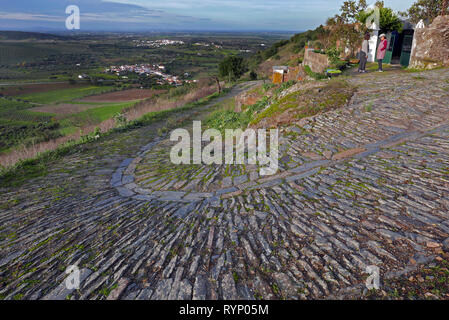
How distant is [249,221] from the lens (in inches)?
150

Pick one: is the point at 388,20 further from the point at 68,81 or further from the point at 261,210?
the point at 68,81

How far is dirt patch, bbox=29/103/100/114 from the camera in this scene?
3014cm

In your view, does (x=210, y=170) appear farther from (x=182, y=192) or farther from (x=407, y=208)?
(x=407, y=208)

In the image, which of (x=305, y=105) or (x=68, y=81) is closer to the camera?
(x=305, y=105)

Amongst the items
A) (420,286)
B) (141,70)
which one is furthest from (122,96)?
(420,286)

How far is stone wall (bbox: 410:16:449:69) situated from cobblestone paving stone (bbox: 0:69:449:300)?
7864 mm

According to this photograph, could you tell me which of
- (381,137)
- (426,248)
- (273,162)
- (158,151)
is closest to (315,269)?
(426,248)

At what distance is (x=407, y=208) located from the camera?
3596mm

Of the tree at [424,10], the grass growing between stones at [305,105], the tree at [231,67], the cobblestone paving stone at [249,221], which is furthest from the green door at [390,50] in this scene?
the tree at [231,67]

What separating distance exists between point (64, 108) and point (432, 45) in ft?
115

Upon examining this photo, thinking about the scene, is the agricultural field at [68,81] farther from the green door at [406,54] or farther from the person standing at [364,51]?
the green door at [406,54]

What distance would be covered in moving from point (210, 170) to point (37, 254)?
336 centimetres

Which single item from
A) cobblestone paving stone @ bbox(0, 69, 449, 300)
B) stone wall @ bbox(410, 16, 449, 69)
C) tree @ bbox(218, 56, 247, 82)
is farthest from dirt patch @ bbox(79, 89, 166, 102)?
cobblestone paving stone @ bbox(0, 69, 449, 300)

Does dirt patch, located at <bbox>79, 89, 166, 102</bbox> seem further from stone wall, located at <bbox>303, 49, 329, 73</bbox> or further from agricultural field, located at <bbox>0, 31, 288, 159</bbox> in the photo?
stone wall, located at <bbox>303, 49, 329, 73</bbox>
